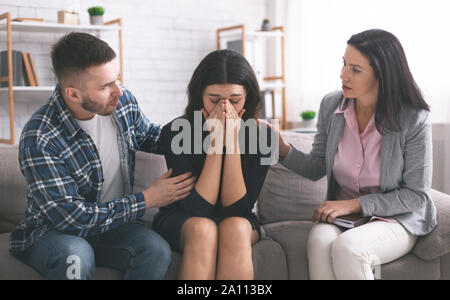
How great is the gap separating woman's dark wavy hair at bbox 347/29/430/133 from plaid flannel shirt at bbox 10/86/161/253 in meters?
0.89

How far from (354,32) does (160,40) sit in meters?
1.53

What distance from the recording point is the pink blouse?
1892mm

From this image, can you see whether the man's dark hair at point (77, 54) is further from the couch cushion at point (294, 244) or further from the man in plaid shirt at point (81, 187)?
the couch cushion at point (294, 244)

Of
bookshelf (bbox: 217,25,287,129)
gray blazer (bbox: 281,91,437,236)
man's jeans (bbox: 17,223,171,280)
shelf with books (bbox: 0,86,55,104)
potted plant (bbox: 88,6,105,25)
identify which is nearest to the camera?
man's jeans (bbox: 17,223,171,280)

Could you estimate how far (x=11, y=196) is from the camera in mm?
2084

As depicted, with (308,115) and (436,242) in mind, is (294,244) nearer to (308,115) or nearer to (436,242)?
(436,242)

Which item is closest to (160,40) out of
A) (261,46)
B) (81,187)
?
(261,46)

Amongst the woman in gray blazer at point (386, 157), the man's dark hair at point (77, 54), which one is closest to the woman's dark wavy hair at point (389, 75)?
the woman in gray blazer at point (386, 157)

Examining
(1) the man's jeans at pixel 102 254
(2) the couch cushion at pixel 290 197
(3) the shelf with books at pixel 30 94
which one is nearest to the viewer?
(1) the man's jeans at pixel 102 254

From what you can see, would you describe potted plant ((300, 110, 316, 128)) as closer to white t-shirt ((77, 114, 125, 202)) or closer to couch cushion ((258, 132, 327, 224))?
couch cushion ((258, 132, 327, 224))

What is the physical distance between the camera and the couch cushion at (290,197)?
89.6 inches

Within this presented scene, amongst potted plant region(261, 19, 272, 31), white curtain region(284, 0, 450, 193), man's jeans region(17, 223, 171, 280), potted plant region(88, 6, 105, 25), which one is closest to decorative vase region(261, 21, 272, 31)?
potted plant region(261, 19, 272, 31)

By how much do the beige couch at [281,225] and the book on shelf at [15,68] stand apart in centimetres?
146
